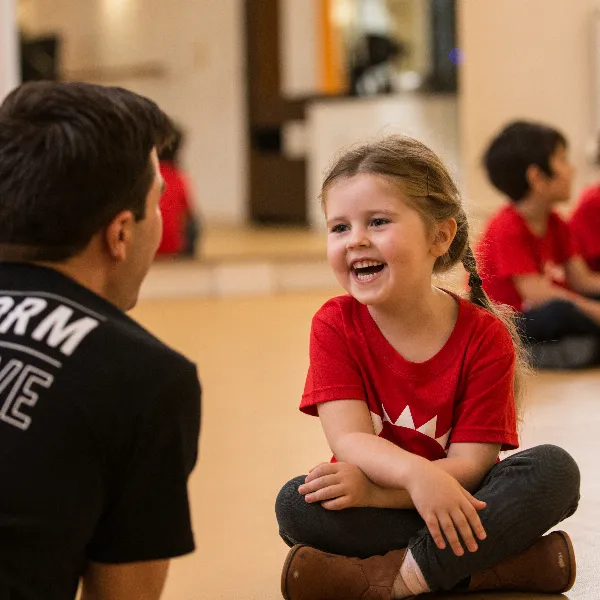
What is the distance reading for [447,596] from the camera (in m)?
1.32

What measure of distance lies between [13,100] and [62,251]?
13cm

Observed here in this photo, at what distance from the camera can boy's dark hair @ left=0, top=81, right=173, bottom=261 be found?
35.4 inches

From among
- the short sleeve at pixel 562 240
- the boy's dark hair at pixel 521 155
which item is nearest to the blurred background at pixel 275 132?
the short sleeve at pixel 562 240

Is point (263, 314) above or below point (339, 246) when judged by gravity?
below

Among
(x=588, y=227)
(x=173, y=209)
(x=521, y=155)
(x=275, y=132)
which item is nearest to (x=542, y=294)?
(x=521, y=155)

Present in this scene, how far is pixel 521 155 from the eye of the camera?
296 centimetres

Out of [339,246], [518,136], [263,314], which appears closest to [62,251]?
[339,246]

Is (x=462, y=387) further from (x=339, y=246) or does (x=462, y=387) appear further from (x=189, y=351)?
(x=189, y=351)

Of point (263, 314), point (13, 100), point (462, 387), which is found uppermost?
point (13, 100)

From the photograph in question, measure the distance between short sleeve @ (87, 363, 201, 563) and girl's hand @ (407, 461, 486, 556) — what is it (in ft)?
1.16

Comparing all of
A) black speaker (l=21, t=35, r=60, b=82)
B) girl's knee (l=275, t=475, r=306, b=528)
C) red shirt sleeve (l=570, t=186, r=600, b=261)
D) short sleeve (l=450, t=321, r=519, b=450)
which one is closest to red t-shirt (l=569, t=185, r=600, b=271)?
red shirt sleeve (l=570, t=186, r=600, b=261)

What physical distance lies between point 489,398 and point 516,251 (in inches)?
65.2

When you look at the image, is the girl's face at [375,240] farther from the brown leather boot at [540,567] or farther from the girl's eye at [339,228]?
the brown leather boot at [540,567]

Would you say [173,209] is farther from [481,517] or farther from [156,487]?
[156,487]
